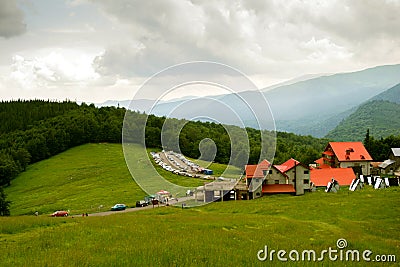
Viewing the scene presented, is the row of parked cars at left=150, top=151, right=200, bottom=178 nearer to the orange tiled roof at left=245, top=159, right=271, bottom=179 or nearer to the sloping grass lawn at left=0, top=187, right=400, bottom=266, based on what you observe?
the orange tiled roof at left=245, top=159, right=271, bottom=179

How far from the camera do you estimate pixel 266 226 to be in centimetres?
2838

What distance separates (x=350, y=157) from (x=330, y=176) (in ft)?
59.8

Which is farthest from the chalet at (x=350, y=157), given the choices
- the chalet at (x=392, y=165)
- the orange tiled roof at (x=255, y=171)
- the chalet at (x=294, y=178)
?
the orange tiled roof at (x=255, y=171)

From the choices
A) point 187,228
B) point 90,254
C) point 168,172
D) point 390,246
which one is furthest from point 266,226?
point 168,172

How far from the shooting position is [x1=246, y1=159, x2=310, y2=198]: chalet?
200 ft

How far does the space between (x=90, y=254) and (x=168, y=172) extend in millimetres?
51459

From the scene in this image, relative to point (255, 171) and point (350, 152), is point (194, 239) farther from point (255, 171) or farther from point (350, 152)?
point (350, 152)

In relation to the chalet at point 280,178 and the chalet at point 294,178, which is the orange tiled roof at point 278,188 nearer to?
the chalet at point 280,178

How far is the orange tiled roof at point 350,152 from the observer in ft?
287

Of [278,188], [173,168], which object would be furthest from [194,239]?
[173,168]

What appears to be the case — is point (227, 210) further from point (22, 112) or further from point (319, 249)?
point (22, 112)

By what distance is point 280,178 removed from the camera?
63.4 metres

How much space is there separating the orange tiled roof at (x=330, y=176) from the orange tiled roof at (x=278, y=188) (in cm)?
1101

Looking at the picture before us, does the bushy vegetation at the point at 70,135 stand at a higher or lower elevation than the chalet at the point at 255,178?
higher
